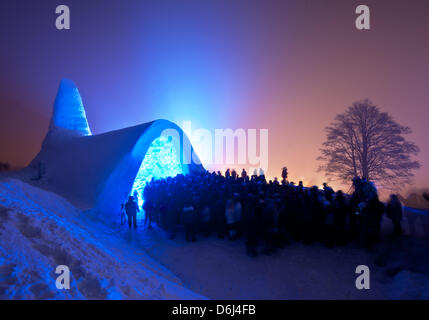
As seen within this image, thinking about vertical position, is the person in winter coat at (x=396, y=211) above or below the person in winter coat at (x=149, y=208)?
above

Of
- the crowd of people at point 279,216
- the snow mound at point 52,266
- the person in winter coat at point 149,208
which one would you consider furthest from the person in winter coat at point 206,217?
the snow mound at point 52,266

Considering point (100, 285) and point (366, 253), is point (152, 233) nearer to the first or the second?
point (100, 285)

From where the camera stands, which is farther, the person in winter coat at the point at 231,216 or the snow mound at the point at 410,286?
the person in winter coat at the point at 231,216

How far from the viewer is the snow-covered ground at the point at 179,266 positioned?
3.03 metres

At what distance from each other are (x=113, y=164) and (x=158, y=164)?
3.07 m

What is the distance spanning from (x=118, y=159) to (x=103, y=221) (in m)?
3.76

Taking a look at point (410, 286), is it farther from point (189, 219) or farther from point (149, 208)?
point (149, 208)

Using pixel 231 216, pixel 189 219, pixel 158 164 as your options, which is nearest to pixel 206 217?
pixel 189 219

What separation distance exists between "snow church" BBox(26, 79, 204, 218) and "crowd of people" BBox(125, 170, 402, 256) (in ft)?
16.1

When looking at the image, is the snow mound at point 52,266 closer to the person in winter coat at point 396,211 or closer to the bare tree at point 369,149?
the person in winter coat at point 396,211

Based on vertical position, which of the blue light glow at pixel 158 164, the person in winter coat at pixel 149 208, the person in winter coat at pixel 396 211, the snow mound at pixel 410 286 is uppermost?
the blue light glow at pixel 158 164

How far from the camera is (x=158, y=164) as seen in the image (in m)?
14.9

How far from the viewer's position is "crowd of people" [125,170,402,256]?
21.2 ft

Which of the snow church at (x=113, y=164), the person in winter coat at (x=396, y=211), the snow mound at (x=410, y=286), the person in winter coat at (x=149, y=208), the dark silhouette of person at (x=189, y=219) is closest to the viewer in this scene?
the snow mound at (x=410, y=286)
